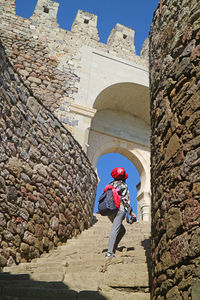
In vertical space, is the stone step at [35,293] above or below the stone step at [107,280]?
below

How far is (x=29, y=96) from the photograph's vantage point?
202 inches

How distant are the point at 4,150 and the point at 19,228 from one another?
3.47ft

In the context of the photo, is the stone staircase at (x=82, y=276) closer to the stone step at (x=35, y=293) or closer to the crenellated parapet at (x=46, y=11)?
the stone step at (x=35, y=293)

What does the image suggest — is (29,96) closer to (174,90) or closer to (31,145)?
(31,145)

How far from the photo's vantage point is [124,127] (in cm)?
1238

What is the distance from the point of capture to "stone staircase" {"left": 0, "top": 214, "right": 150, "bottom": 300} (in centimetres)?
294

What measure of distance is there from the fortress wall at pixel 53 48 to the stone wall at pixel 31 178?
3969 millimetres

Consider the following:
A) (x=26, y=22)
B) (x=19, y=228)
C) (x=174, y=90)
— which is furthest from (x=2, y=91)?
(x=26, y=22)

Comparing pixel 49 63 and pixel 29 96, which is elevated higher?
pixel 49 63

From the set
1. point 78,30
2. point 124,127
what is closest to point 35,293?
point 124,127

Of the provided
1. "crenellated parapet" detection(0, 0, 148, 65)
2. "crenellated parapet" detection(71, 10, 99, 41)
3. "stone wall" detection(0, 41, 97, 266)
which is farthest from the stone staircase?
"crenellated parapet" detection(71, 10, 99, 41)

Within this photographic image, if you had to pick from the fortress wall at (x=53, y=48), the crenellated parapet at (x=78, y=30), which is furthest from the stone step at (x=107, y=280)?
the crenellated parapet at (x=78, y=30)

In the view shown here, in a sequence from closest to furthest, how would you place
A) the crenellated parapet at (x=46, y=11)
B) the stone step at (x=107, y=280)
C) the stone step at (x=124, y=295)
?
the stone step at (x=124, y=295)
the stone step at (x=107, y=280)
the crenellated parapet at (x=46, y=11)

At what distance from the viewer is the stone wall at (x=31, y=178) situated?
165 inches
